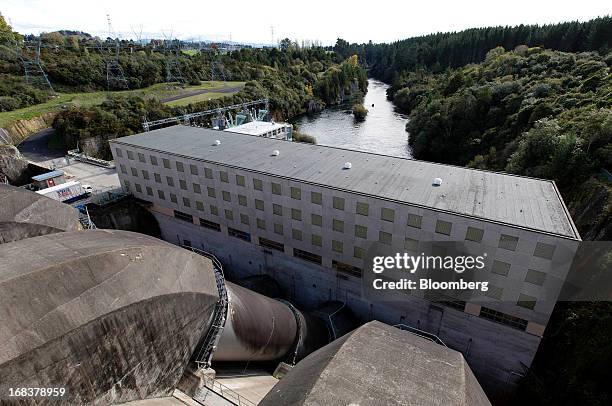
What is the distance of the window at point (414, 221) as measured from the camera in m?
25.7

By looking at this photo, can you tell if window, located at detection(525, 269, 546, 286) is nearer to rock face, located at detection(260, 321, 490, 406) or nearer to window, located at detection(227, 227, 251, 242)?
rock face, located at detection(260, 321, 490, 406)

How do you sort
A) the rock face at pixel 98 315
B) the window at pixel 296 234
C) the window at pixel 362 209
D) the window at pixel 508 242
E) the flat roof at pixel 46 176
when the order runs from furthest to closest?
the flat roof at pixel 46 176
the window at pixel 296 234
the window at pixel 362 209
the window at pixel 508 242
the rock face at pixel 98 315

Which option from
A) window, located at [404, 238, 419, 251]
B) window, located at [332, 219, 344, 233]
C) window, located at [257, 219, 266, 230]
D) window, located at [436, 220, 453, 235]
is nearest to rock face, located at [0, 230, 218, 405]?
window, located at [332, 219, 344, 233]

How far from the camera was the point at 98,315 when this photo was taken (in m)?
12.6

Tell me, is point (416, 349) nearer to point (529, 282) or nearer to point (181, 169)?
point (529, 282)

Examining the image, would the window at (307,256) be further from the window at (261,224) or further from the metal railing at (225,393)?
the metal railing at (225,393)

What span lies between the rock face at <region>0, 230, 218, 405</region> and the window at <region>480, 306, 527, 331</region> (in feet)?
69.6

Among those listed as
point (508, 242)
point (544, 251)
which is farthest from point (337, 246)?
point (544, 251)

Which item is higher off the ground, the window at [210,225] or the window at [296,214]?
the window at [296,214]

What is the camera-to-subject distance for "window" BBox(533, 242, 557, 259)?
71.8ft

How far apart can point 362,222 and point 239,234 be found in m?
14.9

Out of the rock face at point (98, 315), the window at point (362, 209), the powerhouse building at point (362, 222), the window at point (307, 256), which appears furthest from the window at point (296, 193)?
the rock face at point (98, 315)

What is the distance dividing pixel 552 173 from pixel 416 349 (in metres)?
37.2

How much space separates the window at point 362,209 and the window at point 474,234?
766 cm
